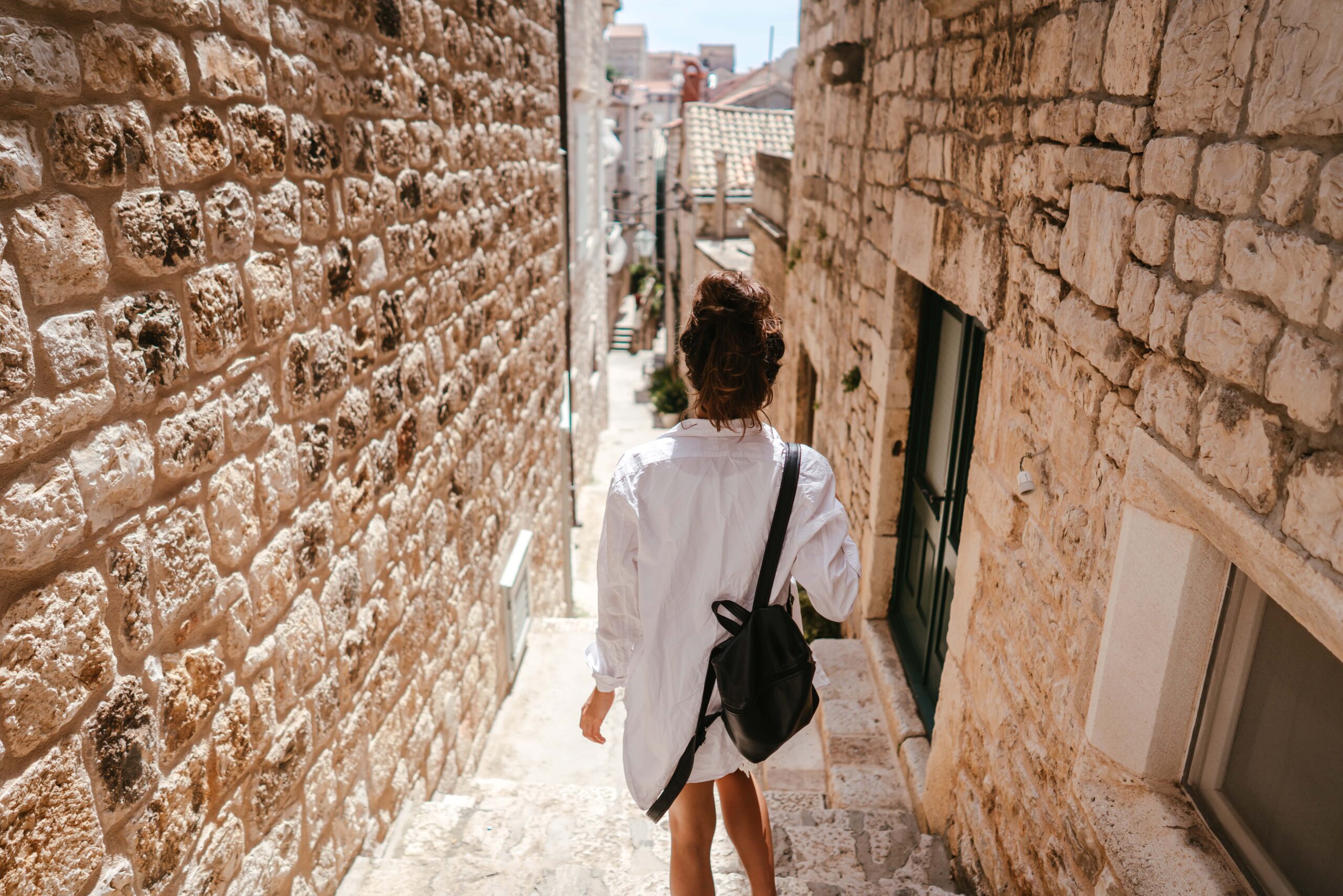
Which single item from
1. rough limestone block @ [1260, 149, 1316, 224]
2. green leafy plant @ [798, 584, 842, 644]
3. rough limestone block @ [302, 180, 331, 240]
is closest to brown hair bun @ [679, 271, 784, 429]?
rough limestone block @ [1260, 149, 1316, 224]

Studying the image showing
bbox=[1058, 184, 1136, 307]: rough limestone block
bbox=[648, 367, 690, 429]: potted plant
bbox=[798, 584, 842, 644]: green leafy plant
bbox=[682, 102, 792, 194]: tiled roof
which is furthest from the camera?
bbox=[682, 102, 792, 194]: tiled roof

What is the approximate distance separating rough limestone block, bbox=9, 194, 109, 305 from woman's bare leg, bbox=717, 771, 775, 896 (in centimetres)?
162

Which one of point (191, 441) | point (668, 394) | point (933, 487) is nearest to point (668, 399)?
point (668, 394)

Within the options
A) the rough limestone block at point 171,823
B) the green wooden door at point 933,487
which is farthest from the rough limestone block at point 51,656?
the green wooden door at point 933,487

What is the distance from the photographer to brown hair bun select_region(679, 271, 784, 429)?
1923 millimetres

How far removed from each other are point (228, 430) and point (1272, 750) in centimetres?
205

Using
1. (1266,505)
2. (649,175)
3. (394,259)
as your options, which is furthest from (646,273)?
(1266,505)

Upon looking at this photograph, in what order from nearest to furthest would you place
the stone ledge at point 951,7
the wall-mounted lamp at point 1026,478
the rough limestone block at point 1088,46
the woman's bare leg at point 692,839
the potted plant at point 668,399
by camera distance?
the rough limestone block at point 1088,46
the woman's bare leg at point 692,839
the wall-mounted lamp at point 1026,478
the stone ledge at point 951,7
the potted plant at point 668,399

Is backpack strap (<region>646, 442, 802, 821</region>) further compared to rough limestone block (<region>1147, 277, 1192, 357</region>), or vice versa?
backpack strap (<region>646, 442, 802, 821</region>)

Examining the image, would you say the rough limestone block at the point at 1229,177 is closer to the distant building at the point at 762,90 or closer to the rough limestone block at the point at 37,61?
the rough limestone block at the point at 37,61

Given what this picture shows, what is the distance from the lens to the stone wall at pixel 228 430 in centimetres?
137

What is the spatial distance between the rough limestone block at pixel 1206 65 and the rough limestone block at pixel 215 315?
181 centimetres

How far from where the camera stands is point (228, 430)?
194 centimetres

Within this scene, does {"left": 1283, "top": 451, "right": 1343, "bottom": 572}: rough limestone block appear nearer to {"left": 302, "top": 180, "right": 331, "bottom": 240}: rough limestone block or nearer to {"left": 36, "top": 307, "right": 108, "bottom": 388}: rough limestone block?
{"left": 36, "top": 307, "right": 108, "bottom": 388}: rough limestone block
